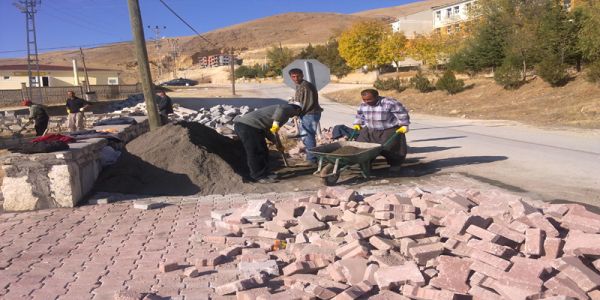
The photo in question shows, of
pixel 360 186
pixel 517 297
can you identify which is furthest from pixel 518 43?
pixel 517 297

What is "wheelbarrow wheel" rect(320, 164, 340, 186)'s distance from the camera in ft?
24.5

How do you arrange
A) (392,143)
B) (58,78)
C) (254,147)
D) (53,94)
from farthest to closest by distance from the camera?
(58,78), (53,94), (392,143), (254,147)

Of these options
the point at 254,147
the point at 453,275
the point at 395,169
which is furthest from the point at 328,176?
the point at 453,275

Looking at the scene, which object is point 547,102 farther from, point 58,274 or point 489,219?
point 58,274

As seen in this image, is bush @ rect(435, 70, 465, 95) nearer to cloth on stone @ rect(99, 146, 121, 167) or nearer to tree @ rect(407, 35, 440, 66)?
tree @ rect(407, 35, 440, 66)

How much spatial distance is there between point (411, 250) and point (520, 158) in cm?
656

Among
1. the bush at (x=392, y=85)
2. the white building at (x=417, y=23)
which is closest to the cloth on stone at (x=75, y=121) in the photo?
the bush at (x=392, y=85)

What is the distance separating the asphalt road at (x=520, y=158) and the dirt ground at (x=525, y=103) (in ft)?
9.08

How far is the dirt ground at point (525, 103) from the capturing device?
17.6 metres

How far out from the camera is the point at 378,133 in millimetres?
8359

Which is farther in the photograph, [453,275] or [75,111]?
[75,111]

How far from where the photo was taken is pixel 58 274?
4312 millimetres

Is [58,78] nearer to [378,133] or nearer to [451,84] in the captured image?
[451,84]

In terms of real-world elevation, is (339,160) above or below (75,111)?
below
